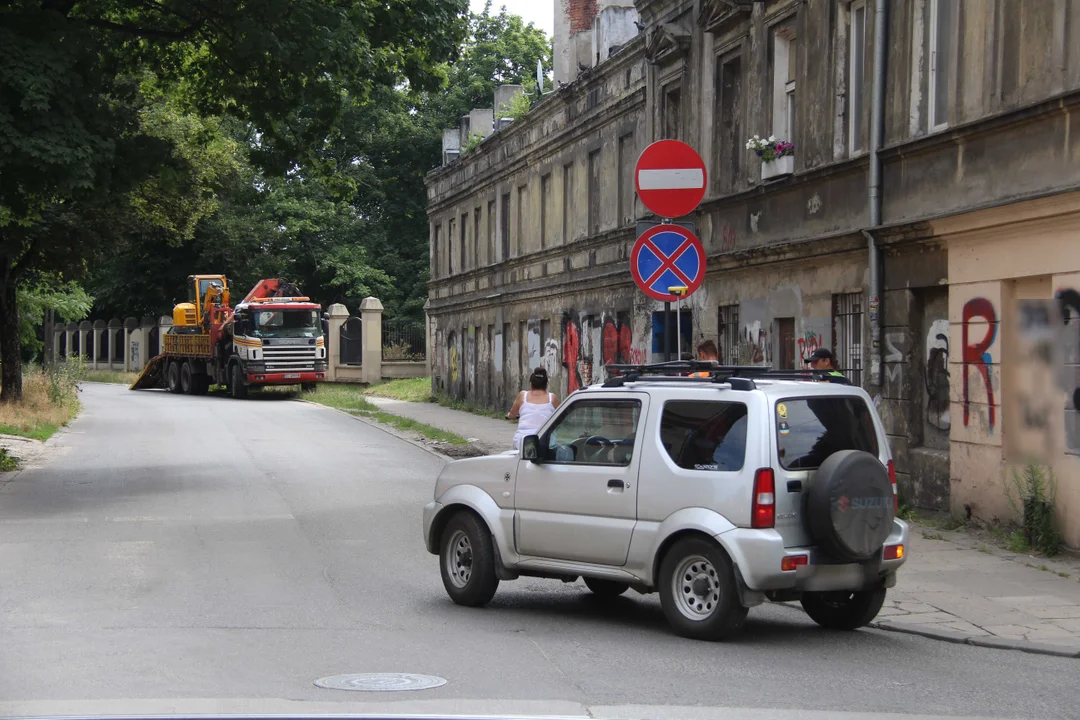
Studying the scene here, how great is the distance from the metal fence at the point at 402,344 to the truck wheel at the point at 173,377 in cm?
812

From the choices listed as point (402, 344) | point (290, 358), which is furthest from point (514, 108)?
point (402, 344)

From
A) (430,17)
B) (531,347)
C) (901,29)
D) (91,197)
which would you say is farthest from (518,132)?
(901,29)

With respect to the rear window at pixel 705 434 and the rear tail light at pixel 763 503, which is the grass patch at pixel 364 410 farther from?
the rear tail light at pixel 763 503

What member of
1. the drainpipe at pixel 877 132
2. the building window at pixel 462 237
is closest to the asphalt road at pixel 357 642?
the drainpipe at pixel 877 132

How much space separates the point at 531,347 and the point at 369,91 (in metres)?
13.2

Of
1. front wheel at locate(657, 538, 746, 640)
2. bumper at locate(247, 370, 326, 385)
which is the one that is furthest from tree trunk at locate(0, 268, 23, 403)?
front wheel at locate(657, 538, 746, 640)

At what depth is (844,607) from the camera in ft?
28.8

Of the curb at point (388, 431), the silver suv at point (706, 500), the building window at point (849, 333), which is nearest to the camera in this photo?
the silver suv at point (706, 500)

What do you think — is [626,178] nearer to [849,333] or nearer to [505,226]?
[505,226]

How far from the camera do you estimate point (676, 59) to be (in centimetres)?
2145

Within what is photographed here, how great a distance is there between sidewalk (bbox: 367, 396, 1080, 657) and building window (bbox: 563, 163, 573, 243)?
54.8 ft

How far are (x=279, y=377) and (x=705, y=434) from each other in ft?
121

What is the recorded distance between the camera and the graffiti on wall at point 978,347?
12.9m

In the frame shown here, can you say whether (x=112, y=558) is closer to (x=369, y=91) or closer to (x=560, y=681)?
(x=560, y=681)
